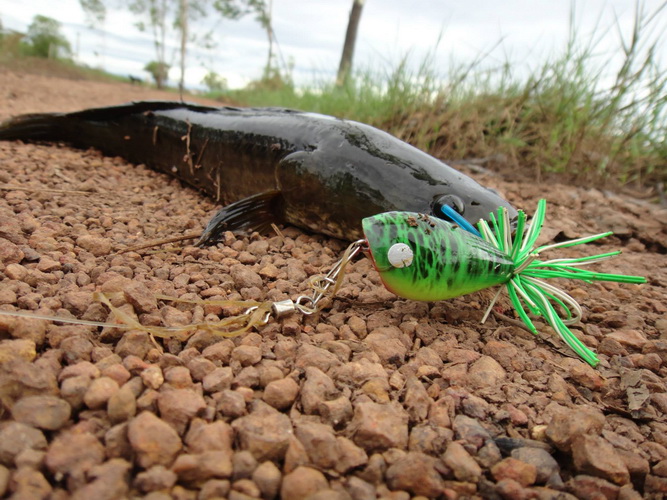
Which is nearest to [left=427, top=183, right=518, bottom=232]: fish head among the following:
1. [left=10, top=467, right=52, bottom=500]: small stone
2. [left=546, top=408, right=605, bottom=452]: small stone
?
[left=546, top=408, right=605, bottom=452]: small stone

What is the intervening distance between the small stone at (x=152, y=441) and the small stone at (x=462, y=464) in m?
0.63

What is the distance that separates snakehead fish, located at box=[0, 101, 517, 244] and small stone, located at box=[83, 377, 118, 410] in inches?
50.3

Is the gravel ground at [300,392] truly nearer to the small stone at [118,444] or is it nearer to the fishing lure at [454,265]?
the small stone at [118,444]

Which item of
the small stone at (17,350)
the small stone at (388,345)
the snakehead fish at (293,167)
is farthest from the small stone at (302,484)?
the snakehead fish at (293,167)

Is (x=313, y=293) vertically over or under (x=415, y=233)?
under

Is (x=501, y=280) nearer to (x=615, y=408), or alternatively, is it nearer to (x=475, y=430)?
(x=615, y=408)

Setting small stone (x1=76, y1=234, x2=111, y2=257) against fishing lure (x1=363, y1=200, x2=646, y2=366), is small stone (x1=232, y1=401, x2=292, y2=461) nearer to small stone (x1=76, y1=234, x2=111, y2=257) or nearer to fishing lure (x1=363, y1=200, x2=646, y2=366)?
fishing lure (x1=363, y1=200, x2=646, y2=366)

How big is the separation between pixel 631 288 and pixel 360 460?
1.94 m

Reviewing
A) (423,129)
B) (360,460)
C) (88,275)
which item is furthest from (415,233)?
(423,129)

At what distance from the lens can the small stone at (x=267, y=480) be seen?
1016mm

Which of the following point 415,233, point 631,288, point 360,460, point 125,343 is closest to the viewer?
point 360,460

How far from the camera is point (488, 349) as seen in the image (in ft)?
5.44

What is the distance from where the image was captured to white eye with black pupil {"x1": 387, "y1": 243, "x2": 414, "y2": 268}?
5.08 feet

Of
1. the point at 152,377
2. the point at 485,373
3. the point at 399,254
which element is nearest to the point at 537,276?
the point at 485,373
